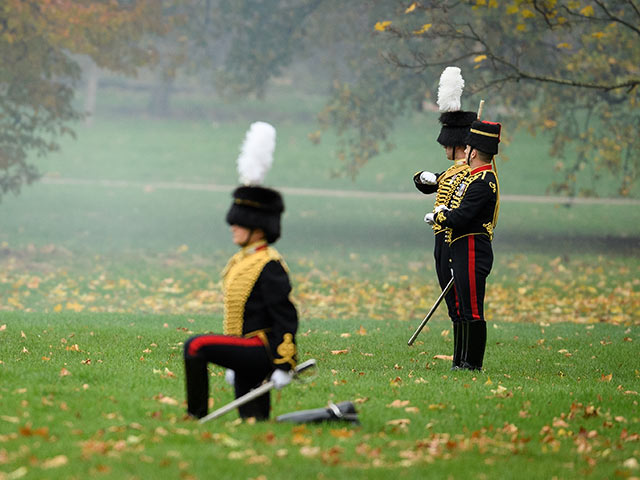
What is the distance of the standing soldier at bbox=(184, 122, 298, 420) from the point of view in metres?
5.24

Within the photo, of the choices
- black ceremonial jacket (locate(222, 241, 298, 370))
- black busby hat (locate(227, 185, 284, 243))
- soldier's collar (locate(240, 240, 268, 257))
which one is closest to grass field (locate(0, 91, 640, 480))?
black ceremonial jacket (locate(222, 241, 298, 370))

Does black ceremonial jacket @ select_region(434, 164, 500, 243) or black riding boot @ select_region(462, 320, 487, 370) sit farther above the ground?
black ceremonial jacket @ select_region(434, 164, 500, 243)

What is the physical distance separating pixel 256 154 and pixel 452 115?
334 cm

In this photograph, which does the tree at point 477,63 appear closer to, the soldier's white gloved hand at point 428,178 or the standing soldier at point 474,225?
the soldier's white gloved hand at point 428,178

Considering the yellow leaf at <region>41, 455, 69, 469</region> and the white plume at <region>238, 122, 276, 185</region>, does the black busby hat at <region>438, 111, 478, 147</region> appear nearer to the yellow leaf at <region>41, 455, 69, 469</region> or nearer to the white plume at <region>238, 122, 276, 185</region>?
the white plume at <region>238, 122, 276, 185</region>

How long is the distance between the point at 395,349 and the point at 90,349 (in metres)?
3.06

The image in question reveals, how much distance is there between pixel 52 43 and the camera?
18.9 meters

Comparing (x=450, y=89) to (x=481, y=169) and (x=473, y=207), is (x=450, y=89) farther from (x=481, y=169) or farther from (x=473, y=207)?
(x=473, y=207)

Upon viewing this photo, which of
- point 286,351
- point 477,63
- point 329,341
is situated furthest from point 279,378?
point 477,63

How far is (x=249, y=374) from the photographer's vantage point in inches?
213

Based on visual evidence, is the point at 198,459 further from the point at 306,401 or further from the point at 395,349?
the point at 395,349

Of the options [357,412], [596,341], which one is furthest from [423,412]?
[596,341]

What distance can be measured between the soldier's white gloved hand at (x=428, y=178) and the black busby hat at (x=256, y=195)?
3.26 meters

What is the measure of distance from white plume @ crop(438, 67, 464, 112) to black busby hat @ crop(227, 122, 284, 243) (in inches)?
132
